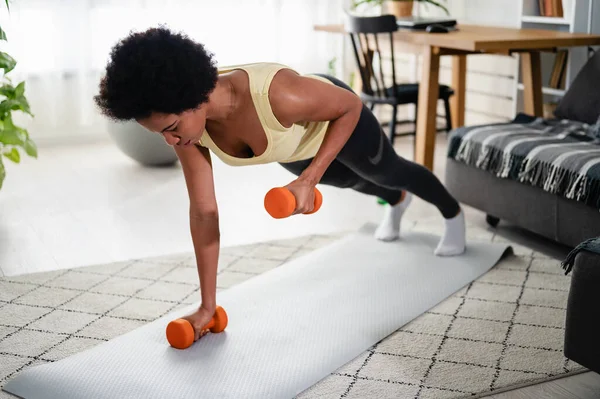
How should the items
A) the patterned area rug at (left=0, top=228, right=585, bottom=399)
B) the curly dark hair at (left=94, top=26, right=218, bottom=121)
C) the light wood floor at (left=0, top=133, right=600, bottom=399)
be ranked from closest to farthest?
the curly dark hair at (left=94, top=26, right=218, bottom=121), the patterned area rug at (left=0, top=228, right=585, bottom=399), the light wood floor at (left=0, top=133, right=600, bottom=399)

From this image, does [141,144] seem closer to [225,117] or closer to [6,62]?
[6,62]

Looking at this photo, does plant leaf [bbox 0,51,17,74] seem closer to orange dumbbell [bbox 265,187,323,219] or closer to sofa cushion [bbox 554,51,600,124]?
orange dumbbell [bbox 265,187,323,219]

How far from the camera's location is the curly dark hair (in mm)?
1545

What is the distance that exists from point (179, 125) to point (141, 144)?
2.39m

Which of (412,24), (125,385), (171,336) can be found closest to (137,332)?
(171,336)

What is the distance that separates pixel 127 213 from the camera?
3.33 metres

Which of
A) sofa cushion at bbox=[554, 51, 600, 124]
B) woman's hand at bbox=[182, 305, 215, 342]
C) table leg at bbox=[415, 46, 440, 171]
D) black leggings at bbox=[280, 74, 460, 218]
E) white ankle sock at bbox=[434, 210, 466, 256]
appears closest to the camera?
woman's hand at bbox=[182, 305, 215, 342]

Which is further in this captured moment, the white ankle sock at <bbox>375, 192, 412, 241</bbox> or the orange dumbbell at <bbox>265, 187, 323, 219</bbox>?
the white ankle sock at <bbox>375, 192, 412, 241</bbox>

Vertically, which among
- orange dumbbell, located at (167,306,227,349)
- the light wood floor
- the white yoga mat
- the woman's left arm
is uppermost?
the woman's left arm

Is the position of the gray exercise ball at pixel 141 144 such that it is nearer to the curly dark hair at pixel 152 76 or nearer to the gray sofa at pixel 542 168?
the gray sofa at pixel 542 168

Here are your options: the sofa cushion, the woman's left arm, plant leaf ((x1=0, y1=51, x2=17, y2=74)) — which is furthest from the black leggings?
plant leaf ((x1=0, y1=51, x2=17, y2=74))

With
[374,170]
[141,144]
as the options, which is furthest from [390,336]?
[141,144]

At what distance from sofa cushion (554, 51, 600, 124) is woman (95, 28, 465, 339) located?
1197 mm

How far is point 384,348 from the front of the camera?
2.02 meters
